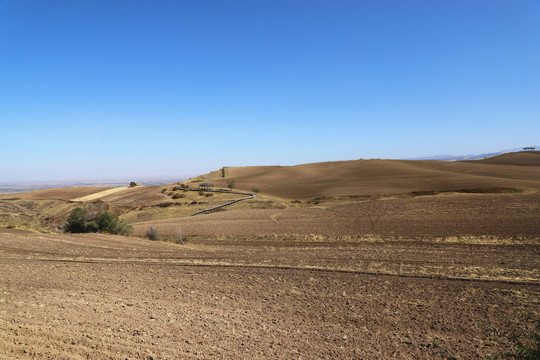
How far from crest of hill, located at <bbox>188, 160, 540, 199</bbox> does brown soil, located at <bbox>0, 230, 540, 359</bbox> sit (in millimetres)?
38781

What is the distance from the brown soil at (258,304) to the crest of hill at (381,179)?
38.8 metres

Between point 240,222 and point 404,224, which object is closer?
point 404,224

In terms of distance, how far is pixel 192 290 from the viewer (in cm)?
1156

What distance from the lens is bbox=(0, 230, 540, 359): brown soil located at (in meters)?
7.15

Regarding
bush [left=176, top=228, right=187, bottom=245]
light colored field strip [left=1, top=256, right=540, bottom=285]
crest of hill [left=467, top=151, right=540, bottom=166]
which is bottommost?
bush [left=176, top=228, right=187, bottom=245]

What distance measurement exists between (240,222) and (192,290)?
23.0m

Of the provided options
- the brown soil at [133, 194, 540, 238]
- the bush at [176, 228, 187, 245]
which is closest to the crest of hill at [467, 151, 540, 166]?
the brown soil at [133, 194, 540, 238]

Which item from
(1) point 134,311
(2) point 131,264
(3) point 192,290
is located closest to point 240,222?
(2) point 131,264

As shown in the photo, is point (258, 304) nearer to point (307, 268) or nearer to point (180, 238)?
point (307, 268)

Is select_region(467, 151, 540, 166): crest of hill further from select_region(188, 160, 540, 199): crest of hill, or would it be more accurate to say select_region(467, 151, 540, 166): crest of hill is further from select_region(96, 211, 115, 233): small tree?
select_region(96, 211, 115, 233): small tree

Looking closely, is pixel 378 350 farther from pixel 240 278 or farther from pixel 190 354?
pixel 240 278

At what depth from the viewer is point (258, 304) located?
10461 mm

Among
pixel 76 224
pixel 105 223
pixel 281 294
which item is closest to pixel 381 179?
pixel 105 223

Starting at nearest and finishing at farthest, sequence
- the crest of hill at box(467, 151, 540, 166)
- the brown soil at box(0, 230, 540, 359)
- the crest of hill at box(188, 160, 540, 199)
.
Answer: the brown soil at box(0, 230, 540, 359)
the crest of hill at box(188, 160, 540, 199)
the crest of hill at box(467, 151, 540, 166)
